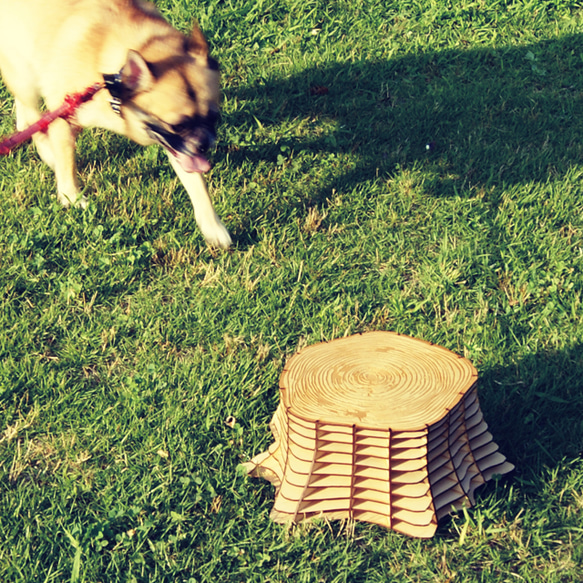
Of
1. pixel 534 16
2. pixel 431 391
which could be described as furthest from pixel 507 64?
pixel 431 391

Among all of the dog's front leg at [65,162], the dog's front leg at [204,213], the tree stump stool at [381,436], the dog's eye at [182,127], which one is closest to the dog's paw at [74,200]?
the dog's front leg at [65,162]

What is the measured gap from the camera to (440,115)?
4477 millimetres

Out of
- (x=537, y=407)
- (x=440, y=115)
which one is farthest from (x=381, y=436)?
(x=440, y=115)

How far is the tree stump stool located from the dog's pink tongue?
125cm

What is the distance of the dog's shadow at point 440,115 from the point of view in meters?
4.09

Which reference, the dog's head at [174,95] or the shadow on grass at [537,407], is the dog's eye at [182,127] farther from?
the shadow on grass at [537,407]

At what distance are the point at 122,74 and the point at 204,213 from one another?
813 mm

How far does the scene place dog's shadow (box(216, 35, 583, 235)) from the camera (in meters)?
4.09

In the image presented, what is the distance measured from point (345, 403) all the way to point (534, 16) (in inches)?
164

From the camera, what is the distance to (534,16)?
5258 mm

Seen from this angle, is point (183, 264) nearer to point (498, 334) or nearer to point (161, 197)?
point (161, 197)

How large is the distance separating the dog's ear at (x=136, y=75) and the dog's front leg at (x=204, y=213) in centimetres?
51

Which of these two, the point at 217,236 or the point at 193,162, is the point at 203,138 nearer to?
the point at 193,162

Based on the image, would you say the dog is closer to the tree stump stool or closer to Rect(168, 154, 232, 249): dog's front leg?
Rect(168, 154, 232, 249): dog's front leg
